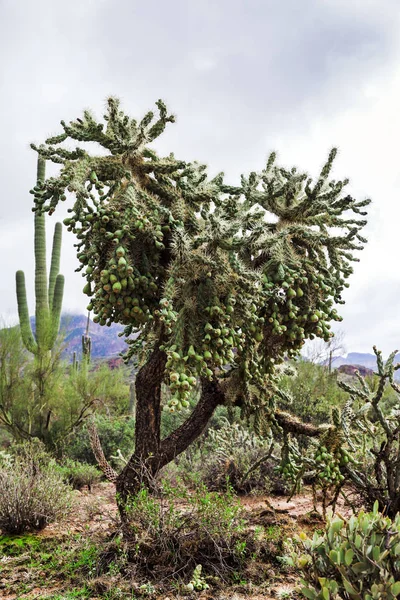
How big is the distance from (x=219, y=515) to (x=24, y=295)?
12.2m

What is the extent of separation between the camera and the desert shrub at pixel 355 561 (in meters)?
2.52

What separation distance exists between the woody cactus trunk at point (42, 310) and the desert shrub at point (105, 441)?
0.90m

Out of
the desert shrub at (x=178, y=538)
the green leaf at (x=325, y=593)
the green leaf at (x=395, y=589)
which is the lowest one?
the desert shrub at (x=178, y=538)

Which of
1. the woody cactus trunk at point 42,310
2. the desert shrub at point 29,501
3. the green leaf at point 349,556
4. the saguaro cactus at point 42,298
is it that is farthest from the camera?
the saguaro cactus at point 42,298

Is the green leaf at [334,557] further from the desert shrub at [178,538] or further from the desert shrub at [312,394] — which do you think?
the desert shrub at [312,394]

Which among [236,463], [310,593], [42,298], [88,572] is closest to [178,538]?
[88,572]

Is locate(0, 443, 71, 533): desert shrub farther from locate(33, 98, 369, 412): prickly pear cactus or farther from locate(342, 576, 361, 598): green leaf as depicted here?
locate(342, 576, 361, 598): green leaf

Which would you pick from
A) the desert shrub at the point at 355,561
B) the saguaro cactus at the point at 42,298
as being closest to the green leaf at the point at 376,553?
the desert shrub at the point at 355,561

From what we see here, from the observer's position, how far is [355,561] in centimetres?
269

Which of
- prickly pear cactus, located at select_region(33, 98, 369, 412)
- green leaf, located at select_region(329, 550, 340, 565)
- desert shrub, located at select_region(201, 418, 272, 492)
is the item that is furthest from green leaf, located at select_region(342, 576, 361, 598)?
desert shrub, located at select_region(201, 418, 272, 492)

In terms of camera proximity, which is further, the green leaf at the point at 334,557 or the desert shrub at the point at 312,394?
the desert shrub at the point at 312,394

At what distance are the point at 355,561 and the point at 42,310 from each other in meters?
12.3

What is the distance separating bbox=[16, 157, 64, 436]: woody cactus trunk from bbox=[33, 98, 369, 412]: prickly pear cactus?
28.0ft

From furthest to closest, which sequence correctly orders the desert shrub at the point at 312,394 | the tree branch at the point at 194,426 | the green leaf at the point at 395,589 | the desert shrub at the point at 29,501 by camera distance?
the desert shrub at the point at 312,394 → the desert shrub at the point at 29,501 → the tree branch at the point at 194,426 → the green leaf at the point at 395,589
